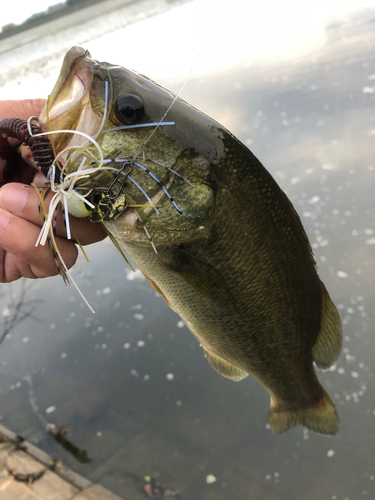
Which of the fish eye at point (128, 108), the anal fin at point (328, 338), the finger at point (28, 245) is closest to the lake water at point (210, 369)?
the fish eye at point (128, 108)

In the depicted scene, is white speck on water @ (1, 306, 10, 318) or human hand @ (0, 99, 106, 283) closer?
human hand @ (0, 99, 106, 283)

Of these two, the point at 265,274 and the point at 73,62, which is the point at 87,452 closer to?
the point at 265,274

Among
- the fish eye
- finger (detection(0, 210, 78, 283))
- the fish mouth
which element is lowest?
finger (detection(0, 210, 78, 283))

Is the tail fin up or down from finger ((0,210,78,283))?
down

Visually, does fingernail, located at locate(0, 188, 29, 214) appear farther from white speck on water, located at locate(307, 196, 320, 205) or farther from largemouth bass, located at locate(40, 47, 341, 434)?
white speck on water, located at locate(307, 196, 320, 205)

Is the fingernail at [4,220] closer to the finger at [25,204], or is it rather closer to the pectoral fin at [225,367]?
the finger at [25,204]

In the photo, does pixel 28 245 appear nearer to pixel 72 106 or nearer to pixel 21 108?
pixel 72 106

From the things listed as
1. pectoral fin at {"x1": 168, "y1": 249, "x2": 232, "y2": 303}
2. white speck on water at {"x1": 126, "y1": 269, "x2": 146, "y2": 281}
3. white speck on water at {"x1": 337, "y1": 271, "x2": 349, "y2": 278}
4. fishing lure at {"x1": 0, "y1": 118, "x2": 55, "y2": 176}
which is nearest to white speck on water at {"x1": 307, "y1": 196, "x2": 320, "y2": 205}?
white speck on water at {"x1": 337, "y1": 271, "x2": 349, "y2": 278}

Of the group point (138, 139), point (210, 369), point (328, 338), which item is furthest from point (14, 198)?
point (210, 369)
